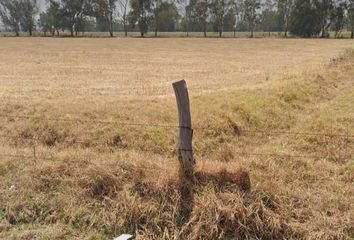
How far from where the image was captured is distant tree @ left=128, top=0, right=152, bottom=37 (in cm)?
→ 9469

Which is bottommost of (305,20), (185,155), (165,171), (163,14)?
(165,171)

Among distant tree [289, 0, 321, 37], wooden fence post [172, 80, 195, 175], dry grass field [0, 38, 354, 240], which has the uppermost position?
distant tree [289, 0, 321, 37]

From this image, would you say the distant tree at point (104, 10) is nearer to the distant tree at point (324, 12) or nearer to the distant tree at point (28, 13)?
the distant tree at point (28, 13)

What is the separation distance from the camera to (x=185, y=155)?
5.39 meters

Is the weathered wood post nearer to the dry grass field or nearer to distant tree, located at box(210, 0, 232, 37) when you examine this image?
the dry grass field

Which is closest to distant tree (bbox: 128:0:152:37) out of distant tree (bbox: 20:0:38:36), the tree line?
the tree line

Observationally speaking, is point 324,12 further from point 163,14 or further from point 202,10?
point 163,14

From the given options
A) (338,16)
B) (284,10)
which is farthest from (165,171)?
(284,10)

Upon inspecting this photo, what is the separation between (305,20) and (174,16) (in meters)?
35.2

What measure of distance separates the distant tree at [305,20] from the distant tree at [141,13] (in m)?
35.2

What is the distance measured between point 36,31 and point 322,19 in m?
77.1

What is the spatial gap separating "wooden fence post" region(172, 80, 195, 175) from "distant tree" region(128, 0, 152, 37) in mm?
92110

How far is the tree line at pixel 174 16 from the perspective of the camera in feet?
277

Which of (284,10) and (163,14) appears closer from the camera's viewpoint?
(163,14)
